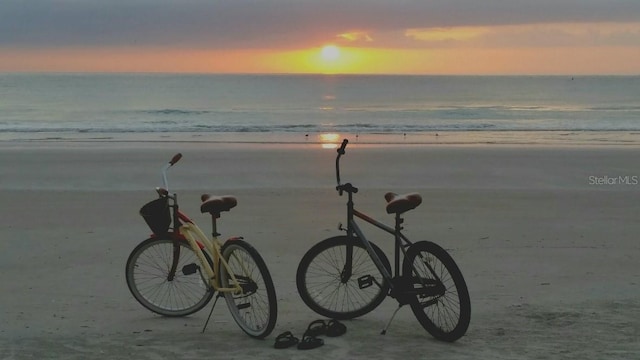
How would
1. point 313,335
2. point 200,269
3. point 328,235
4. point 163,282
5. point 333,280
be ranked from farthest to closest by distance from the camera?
point 328,235 → point 163,282 → point 333,280 → point 200,269 → point 313,335

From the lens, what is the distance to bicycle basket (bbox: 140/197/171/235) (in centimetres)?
503

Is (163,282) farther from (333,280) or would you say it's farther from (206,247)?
(333,280)

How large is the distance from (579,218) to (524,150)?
406 inches

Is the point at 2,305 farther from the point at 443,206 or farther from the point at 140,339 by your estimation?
the point at 443,206

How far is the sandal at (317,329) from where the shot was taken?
4668 mm

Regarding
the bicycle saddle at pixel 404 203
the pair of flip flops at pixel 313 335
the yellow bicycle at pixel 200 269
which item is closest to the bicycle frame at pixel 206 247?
the yellow bicycle at pixel 200 269

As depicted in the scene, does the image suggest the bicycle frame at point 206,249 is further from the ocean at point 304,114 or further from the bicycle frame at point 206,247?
the ocean at point 304,114

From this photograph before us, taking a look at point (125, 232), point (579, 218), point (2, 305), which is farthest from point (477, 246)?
point (2, 305)

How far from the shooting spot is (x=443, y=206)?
1013 cm

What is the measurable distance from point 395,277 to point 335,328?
53 cm

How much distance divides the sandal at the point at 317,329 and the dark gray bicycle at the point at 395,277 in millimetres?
322

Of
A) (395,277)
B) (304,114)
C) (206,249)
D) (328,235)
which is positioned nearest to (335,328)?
(395,277)

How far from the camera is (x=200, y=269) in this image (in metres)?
5.01

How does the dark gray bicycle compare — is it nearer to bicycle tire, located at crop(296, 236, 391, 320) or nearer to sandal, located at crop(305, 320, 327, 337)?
bicycle tire, located at crop(296, 236, 391, 320)
